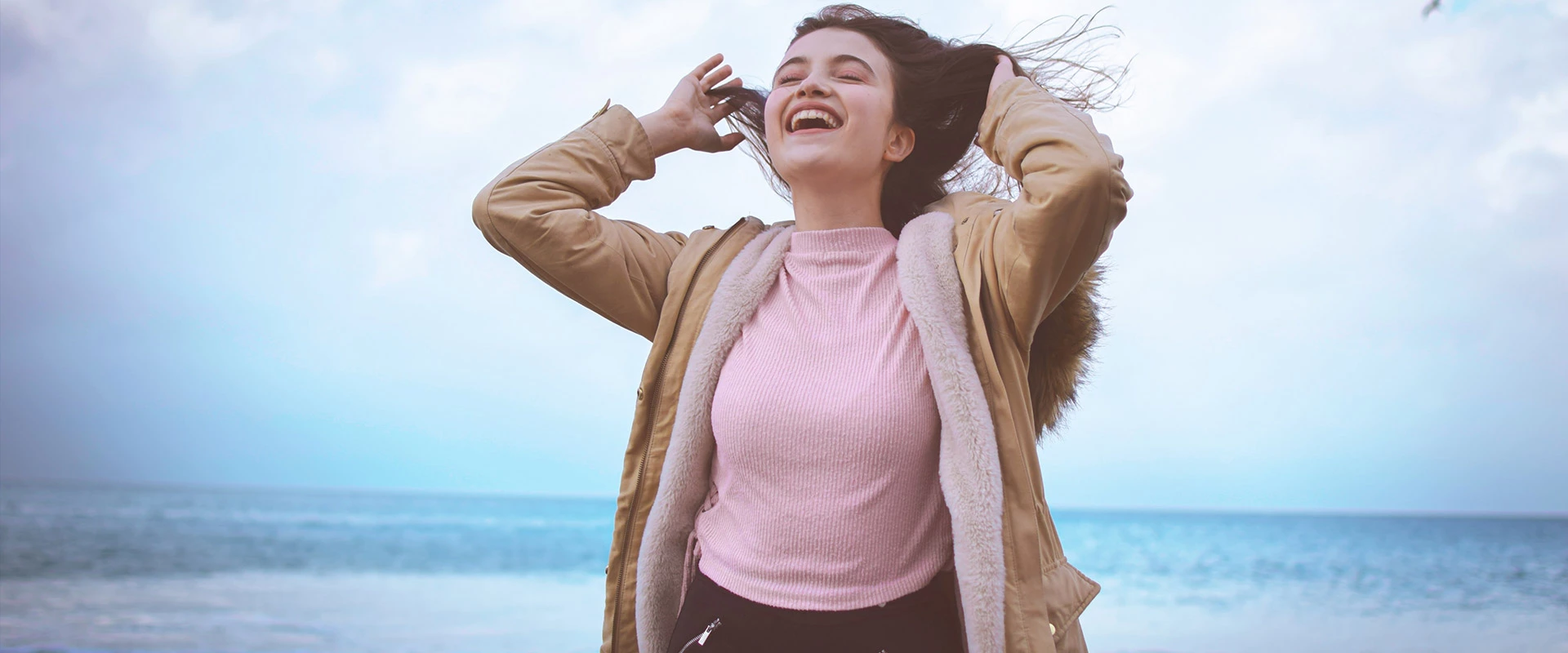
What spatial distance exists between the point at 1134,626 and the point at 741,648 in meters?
9.49

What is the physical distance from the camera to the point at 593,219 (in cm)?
192

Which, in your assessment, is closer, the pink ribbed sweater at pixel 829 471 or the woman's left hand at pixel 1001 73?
the pink ribbed sweater at pixel 829 471

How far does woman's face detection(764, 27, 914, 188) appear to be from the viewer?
1.94 meters

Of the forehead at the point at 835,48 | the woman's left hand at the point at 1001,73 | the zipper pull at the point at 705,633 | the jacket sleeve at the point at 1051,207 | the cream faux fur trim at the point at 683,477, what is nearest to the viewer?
the jacket sleeve at the point at 1051,207

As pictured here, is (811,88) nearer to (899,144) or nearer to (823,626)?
(899,144)

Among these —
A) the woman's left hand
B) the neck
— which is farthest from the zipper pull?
the woman's left hand

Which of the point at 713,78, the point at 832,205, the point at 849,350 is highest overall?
the point at 713,78

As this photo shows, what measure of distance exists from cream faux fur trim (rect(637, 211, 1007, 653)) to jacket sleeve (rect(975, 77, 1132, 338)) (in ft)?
0.42

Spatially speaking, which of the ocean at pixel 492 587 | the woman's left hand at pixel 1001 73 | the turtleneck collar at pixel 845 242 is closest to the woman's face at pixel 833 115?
the turtleneck collar at pixel 845 242

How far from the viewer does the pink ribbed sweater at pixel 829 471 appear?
159 cm

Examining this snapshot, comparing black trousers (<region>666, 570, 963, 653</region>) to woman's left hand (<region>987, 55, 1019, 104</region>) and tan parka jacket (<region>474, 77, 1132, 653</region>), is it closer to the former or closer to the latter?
tan parka jacket (<region>474, 77, 1132, 653</region>)

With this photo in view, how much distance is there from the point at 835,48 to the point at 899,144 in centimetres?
25

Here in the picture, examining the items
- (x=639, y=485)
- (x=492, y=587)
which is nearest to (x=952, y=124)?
(x=639, y=485)

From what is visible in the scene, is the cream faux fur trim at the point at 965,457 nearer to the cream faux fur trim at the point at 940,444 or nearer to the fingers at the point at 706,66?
the cream faux fur trim at the point at 940,444
